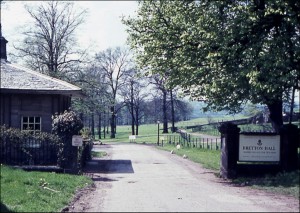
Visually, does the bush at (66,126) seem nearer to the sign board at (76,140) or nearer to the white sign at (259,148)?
the sign board at (76,140)

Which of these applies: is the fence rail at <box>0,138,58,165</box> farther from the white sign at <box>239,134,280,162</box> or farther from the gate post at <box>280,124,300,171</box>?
the gate post at <box>280,124,300,171</box>

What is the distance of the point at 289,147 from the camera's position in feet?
60.5

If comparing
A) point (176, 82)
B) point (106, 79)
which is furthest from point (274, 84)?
point (106, 79)

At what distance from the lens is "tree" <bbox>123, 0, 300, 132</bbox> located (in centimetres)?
1745

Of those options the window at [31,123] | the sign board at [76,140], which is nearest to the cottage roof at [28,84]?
the window at [31,123]

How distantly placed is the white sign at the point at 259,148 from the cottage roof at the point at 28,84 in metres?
8.55

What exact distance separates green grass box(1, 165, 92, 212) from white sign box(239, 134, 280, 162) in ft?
20.2

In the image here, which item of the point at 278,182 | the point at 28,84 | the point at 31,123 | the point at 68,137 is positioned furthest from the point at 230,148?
the point at 31,123

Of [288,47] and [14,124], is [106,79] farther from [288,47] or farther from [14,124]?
[288,47]

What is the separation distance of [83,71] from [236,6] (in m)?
30.7

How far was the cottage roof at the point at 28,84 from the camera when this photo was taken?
22772mm

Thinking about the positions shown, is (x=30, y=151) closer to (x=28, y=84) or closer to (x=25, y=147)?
(x=25, y=147)

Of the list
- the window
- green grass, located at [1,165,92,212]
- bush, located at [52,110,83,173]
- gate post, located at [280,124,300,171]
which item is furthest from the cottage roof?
gate post, located at [280,124,300,171]

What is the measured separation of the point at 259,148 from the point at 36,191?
9210 millimetres
